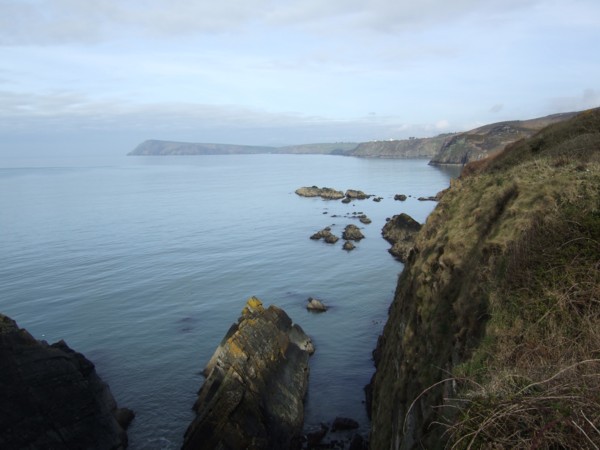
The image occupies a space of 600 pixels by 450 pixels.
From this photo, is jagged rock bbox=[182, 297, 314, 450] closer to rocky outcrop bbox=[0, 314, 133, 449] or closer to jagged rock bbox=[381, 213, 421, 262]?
rocky outcrop bbox=[0, 314, 133, 449]

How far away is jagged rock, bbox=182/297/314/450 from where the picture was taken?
20.4 metres

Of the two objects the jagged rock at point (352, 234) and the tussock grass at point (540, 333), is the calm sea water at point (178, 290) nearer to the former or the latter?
the jagged rock at point (352, 234)

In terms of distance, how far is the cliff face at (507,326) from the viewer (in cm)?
586

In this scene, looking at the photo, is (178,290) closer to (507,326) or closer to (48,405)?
(48,405)

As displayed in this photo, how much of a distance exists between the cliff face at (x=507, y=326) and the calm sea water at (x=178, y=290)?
11091 mm

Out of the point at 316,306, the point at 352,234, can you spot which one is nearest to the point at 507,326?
the point at 316,306

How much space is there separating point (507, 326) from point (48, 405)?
2049cm

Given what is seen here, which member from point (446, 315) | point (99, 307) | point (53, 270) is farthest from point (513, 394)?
point (53, 270)

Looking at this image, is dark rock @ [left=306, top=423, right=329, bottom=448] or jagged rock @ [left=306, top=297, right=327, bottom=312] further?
jagged rock @ [left=306, top=297, right=327, bottom=312]

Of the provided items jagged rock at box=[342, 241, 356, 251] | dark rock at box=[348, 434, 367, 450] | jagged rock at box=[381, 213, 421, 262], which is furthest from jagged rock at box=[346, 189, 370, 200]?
dark rock at box=[348, 434, 367, 450]

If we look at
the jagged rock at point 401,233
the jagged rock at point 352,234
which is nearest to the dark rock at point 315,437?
the jagged rock at point 401,233

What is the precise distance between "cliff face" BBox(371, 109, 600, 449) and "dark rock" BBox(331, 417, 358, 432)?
18.0ft

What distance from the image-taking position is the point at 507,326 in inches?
397

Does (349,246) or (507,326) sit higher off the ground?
(507,326)
